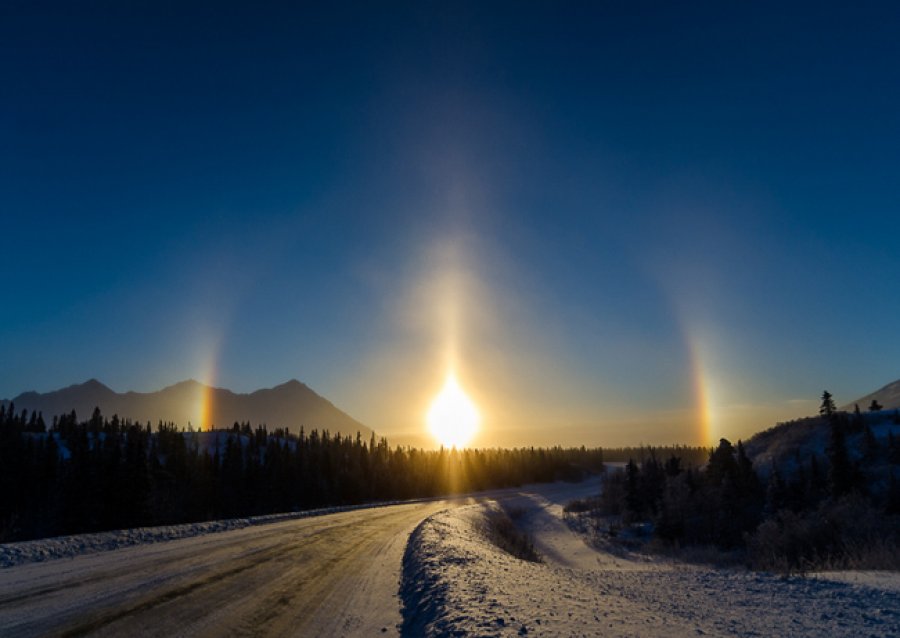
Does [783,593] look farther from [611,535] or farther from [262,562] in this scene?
[611,535]

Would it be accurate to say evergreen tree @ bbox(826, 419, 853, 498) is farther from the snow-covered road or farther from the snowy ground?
the snow-covered road

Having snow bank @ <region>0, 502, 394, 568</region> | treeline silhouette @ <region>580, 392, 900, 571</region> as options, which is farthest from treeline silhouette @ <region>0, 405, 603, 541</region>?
treeline silhouette @ <region>580, 392, 900, 571</region>

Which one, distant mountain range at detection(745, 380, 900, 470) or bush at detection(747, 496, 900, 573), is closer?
bush at detection(747, 496, 900, 573)

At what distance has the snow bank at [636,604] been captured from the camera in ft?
26.1

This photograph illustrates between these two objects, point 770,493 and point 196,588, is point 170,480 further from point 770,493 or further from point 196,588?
point 770,493

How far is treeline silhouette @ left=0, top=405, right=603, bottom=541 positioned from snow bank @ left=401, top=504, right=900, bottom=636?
99.8ft

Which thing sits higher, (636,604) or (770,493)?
(636,604)

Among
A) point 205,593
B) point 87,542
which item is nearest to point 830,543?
point 205,593

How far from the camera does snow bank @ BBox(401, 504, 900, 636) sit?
7945 mm

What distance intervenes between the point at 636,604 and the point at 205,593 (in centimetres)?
955

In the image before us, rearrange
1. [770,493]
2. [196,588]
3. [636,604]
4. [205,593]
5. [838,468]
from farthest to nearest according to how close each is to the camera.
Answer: [770,493] < [838,468] < [196,588] < [205,593] < [636,604]

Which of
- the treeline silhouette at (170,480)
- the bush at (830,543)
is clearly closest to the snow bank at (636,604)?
the bush at (830,543)

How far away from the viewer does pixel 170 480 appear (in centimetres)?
7775

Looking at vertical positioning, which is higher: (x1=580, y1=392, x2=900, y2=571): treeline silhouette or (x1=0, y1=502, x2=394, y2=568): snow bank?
(x1=0, y1=502, x2=394, y2=568): snow bank
